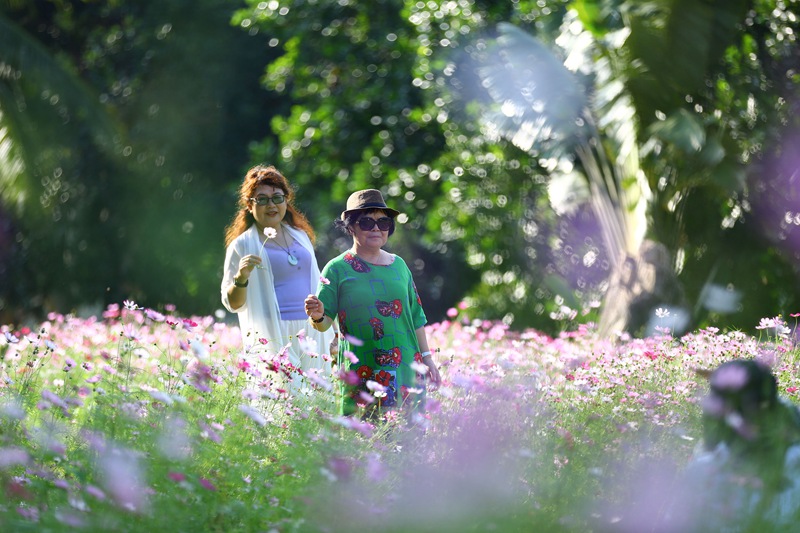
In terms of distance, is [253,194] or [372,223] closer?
[372,223]

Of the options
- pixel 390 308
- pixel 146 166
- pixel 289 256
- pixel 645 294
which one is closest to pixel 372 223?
pixel 390 308

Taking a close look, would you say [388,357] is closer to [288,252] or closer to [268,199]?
[288,252]

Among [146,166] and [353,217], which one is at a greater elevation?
[146,166]

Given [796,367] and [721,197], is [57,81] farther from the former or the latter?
[796,367]

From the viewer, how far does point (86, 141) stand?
19.1 metres

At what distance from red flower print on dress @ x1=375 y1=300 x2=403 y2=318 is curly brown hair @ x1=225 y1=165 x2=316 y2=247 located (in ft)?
3.95

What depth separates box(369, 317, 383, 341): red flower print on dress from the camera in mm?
5316

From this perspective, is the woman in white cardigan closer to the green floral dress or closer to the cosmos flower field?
the cosmos flower field

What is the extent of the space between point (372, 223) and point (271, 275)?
99 cm

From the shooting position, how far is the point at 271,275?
241 inches

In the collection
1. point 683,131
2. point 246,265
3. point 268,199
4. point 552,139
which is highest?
point 552,139

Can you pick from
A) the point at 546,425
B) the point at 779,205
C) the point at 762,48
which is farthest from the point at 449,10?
the point at 546,425

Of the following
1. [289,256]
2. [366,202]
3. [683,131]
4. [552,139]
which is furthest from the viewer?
[552,139]

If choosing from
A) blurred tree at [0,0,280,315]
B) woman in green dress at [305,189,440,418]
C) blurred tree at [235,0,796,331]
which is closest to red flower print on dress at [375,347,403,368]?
woman in green dress at [305,189,440,418]
